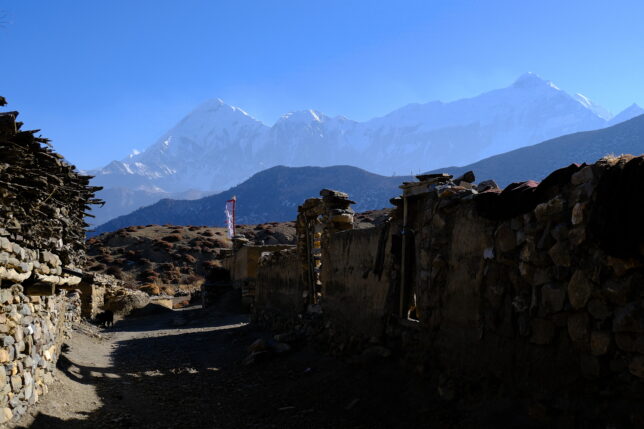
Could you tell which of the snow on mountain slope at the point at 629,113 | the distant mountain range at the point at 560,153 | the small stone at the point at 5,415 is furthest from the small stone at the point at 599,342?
the snow on mountain slope at the point at 629,113

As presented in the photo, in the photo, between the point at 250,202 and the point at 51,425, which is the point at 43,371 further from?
the point at 250,202

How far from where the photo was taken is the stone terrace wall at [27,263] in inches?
257

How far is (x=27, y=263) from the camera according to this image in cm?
737

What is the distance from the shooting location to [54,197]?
943 cm

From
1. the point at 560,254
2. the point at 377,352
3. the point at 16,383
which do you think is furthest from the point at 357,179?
the point at 560,254

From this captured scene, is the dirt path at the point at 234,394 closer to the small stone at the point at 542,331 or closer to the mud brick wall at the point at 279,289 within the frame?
the small stone at the point at 542,331

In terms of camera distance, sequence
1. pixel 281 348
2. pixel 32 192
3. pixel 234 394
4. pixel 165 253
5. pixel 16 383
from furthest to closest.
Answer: pixel 165 253 < pixel 281 348 < pixel 234 394 < pixel 32 192 < pixel 16 383

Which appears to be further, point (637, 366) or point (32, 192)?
point (32, 192)

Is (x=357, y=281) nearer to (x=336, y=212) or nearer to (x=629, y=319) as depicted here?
(x=336, y=212)

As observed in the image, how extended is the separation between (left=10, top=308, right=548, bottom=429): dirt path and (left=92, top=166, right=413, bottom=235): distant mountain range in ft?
283

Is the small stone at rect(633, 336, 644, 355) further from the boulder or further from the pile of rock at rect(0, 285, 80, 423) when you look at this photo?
the boulder

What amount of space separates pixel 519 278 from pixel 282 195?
117 m

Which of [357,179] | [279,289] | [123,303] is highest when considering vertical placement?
[357,179]

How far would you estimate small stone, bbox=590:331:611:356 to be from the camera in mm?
4367
